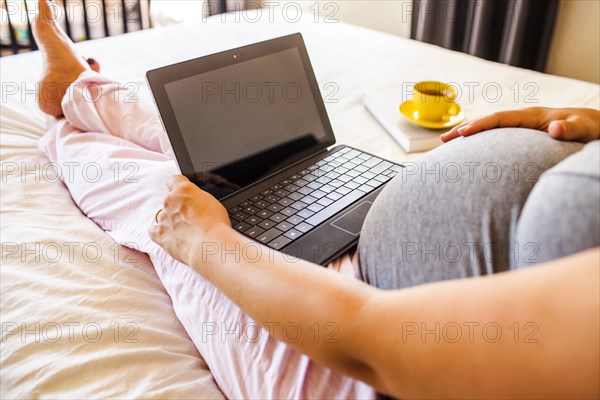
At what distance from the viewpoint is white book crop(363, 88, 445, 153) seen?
1.08 metres

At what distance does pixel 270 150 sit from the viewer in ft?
2.98

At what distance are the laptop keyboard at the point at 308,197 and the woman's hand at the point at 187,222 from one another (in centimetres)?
7

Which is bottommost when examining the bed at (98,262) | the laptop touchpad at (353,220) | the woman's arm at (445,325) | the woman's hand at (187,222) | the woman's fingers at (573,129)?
the bed at (98,262)

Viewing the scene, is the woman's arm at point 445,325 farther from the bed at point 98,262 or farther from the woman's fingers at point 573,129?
the woman's fingers at point 573,129

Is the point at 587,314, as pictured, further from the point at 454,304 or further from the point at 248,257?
the point at 248,257

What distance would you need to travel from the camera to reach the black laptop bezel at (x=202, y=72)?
80 centimetres

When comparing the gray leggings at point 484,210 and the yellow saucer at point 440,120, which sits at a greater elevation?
the gray leggings at point 484,210

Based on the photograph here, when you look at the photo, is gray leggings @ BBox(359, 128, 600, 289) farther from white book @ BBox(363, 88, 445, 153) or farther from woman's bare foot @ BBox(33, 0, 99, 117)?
woman's bare foot @ BBox(33, 0, 99, 117)

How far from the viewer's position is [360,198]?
2.76 ft

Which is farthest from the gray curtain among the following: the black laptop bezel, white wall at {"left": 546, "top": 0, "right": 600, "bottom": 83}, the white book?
the black laptop bezel

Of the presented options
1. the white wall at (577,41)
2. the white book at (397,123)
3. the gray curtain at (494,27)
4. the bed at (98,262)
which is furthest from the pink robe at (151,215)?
the white wall at (577,41)

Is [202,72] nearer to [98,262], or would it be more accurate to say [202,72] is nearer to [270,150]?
[270,150]

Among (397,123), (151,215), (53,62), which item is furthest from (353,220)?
(53,62)

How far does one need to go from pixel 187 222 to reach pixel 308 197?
0.22 metres
